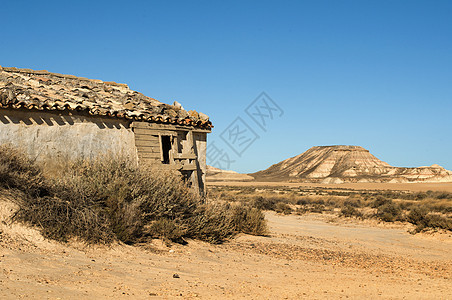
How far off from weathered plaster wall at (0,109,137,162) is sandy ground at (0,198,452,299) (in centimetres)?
301

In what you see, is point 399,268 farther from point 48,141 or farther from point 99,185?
point 48,141

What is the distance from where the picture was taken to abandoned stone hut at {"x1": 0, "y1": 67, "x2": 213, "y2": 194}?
10.2 m

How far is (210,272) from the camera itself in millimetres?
7516

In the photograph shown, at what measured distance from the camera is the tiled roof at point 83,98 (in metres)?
10.5

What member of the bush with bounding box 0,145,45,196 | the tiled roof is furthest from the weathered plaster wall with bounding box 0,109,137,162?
the bush with bounding box 0,145,45,196

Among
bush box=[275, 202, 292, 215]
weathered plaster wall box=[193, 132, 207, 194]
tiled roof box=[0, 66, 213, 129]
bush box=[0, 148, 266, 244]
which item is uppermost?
tiled roof box=[0, 66, 213, 129]

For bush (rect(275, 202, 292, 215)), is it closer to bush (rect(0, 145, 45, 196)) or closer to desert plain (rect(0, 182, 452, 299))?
desert plain (rect(0, 182, 452, 299))

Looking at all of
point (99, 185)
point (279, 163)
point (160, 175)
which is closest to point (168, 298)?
point (99, 185)

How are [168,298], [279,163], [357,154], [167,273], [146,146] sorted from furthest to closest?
[279,163], [357,154], [146,146], [167,273], [168,298]

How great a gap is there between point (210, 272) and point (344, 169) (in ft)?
312

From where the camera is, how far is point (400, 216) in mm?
20719

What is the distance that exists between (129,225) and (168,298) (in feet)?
10.4

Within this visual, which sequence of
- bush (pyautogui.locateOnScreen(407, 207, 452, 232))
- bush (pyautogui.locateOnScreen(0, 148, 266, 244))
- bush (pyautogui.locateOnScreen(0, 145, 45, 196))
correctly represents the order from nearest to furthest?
1. bush (pyautogui.locateOnScreen(0, 148, 266, 244))
2. bush (pyautogui.locateOnScreen(0, 145, 45, 196))
3. bush (pyautogui.locateOnScreen(407, 207, 452, 232))

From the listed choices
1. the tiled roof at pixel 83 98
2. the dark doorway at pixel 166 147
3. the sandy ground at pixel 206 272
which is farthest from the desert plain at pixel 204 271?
the tiled roof at pixel 83 98
